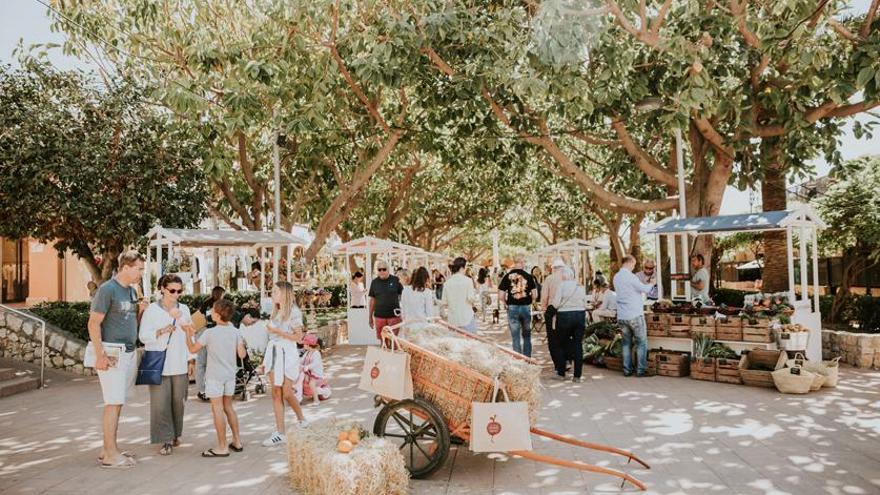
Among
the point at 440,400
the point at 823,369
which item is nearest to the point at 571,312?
the point at 823,369

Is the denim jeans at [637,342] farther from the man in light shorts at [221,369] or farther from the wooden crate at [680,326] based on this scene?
the man in light shorts at [221,369]

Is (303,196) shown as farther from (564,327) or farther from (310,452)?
(310,452)

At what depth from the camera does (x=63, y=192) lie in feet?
40.9

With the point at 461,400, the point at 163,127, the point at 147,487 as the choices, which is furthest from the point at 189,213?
the point at 461,400

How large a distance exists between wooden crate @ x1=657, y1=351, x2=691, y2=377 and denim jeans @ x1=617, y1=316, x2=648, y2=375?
0.83 feet

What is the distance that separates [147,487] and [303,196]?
1352 centimetres

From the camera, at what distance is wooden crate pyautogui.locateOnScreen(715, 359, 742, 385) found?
953cm

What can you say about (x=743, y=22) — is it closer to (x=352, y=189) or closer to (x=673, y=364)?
(x=673, y=364)

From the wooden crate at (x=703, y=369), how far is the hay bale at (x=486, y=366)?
5216 millimetres

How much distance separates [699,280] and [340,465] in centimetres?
918

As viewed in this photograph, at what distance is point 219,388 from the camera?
623 cm

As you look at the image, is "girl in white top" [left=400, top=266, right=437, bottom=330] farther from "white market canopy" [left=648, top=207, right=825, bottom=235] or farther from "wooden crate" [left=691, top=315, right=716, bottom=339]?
"white market canopy" [left=648, top=207, right=825, bottom=235]

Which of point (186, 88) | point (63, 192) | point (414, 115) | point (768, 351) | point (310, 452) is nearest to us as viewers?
point (310, 452)

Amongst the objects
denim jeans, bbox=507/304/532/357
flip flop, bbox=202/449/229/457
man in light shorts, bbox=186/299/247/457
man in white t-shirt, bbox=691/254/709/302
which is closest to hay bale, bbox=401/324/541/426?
man in light shorts, bbox=186/299/247/457
